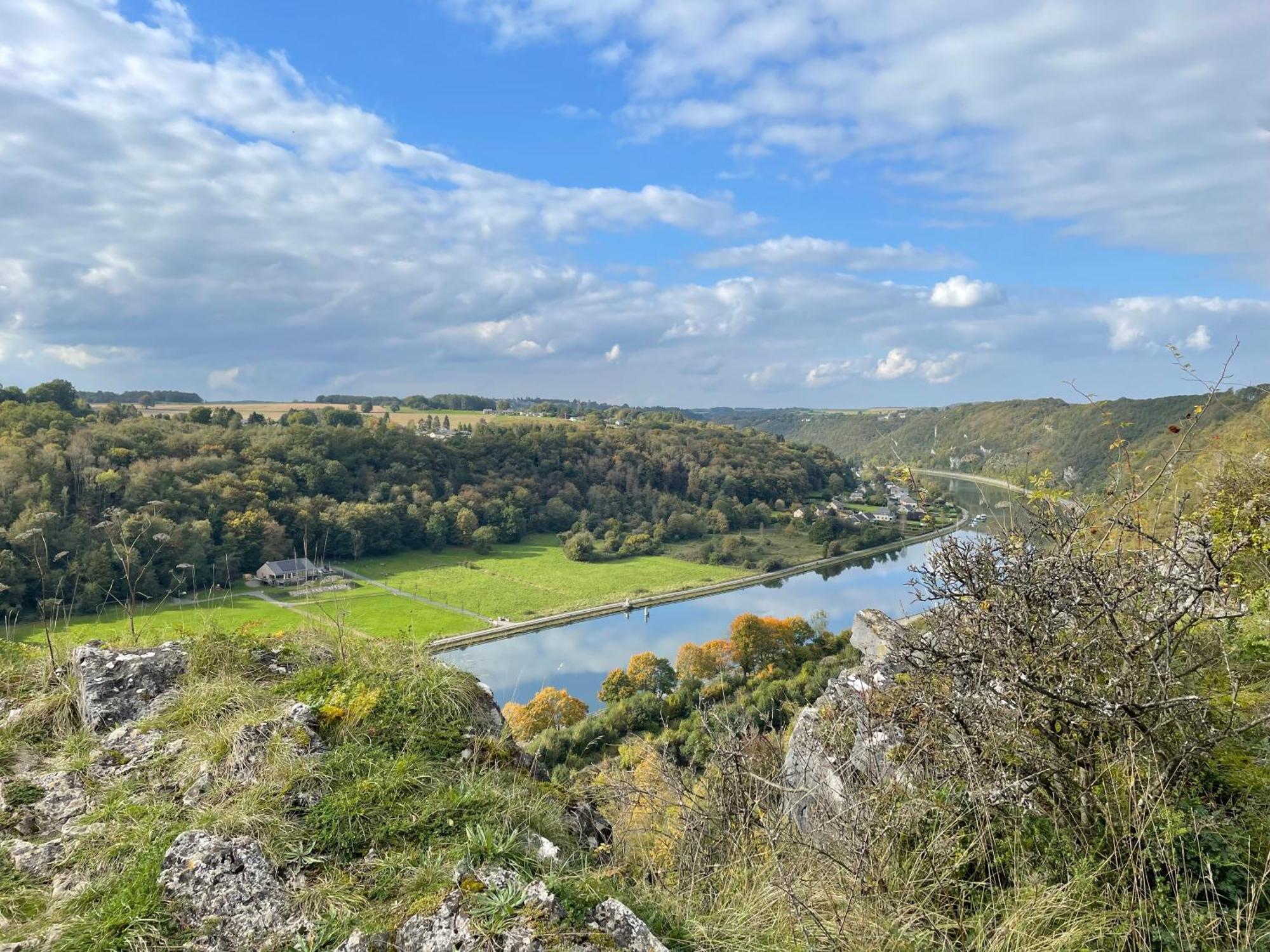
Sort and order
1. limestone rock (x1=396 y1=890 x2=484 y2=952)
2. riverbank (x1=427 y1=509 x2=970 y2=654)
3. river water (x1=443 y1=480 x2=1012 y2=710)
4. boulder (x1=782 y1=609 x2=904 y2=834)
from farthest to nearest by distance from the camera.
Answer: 1. riverbank (x1=427 y1=509 x2=970 y2=654)
2. river water (x1=443 y1=480 x2=1012 y2=710)
3. boulder (x1=782 y1=609 x2=904 y2=834)
4. limestone rock (x1=396 y1=890 x2=484 y2=952)

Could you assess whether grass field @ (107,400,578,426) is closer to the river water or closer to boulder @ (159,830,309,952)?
the river water

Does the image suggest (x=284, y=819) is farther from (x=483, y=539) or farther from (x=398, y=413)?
(x=398, y=413)

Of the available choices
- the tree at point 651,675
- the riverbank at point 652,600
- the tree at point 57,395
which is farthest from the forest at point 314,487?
the tree at point 651,675

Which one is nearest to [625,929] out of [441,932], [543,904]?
[543,904]

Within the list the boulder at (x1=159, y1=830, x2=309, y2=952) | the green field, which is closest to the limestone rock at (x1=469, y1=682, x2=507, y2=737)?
the boulder at (x1=159, y1=830, x2=309, y2=952)

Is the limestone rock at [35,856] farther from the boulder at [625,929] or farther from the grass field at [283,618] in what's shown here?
the boulder at [625,929]
